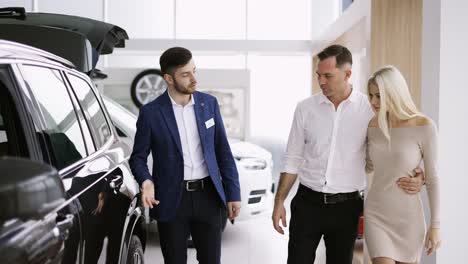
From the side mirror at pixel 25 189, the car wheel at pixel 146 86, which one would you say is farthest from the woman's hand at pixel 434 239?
the car wheel at pixel 146 86

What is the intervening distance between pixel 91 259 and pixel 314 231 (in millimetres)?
1339

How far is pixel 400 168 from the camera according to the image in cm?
262

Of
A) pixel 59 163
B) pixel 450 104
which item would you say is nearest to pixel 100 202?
pixel 59 163

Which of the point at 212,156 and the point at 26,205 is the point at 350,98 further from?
the point at 26,205

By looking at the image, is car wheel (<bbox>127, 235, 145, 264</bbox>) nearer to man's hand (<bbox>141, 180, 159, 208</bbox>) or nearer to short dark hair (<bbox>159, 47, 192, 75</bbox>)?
man's hand (<bbox>141, 180, 159, 208</bbox>)

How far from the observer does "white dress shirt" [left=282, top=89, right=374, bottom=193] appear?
112 inches

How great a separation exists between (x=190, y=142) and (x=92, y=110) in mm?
524

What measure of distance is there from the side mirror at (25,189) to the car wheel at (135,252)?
1.57 meters

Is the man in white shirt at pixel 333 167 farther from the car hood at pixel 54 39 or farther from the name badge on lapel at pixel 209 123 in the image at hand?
the car hood at pixel 54 39

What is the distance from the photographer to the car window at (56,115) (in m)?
1.79

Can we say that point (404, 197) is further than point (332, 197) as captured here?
No

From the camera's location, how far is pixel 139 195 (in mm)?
2938

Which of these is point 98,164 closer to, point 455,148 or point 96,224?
point 96,224

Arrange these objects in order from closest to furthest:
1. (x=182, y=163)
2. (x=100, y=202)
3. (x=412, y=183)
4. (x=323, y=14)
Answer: (x=100, y=202) → (x=412, y=183) → (x=182, y=163) → (x=323, y=14)
